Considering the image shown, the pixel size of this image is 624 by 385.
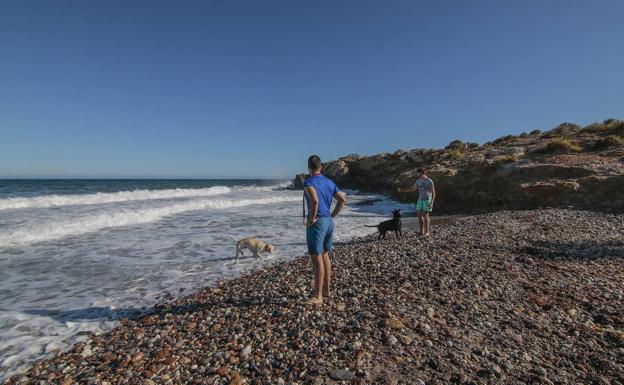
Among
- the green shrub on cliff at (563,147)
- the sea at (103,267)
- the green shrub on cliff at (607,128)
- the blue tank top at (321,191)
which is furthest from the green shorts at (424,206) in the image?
the green shrub on cliff at (607,128)

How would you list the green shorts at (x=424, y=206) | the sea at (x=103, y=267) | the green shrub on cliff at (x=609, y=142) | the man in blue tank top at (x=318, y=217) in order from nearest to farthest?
1. the man in blue tank top at (x=318, y=217)
2. the sea at (x=103, y=267)
3. the green shorts at (x=424, y=206)
4. the green shrub on cliff at (x=609, y=142)

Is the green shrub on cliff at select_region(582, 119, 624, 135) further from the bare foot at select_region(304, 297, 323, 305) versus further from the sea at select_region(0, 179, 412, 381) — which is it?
the bare foot at select_region(304, 297, 323, 305)

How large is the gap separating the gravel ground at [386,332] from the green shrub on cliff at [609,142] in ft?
64.5

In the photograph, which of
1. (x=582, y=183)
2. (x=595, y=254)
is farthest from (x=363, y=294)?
(x=582, y=183)

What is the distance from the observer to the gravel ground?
3.61 m

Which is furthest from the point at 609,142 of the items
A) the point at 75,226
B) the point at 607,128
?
the point at 75,226

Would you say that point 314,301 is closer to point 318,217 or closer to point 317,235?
point 317,235

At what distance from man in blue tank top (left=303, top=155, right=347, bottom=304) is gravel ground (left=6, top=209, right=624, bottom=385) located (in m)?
0.64

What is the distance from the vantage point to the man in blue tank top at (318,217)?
4.99 m

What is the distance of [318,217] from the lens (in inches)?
201

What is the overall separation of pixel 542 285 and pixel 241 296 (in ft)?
19.3

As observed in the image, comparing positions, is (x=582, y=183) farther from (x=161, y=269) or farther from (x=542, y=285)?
(x=161, y=269)

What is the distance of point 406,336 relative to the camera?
4223mm

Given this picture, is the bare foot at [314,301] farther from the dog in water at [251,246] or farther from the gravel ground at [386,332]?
the dog in water at [251,246]
